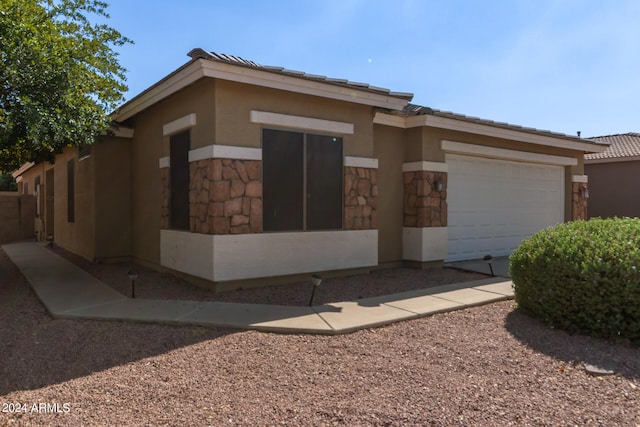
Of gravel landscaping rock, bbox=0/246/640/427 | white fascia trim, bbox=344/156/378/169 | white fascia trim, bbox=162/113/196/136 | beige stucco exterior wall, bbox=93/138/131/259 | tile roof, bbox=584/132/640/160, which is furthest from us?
tile roof, bbox=584/132/640/160

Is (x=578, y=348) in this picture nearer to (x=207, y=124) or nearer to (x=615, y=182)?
(x=207, y=124)

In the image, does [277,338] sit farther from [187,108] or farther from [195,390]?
[187,108]

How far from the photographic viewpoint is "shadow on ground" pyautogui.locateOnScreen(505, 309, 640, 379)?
406 cm

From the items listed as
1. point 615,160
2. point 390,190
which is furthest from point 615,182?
point 390,190

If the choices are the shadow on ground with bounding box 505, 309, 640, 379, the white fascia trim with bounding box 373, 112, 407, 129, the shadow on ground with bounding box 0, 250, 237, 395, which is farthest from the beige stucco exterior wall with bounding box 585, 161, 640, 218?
the shadow on ground with bounding box 0, 250, 237, 395

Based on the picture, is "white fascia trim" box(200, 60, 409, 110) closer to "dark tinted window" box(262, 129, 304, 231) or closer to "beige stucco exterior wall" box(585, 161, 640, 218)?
"dark tinted window" box(262, 129, 304, 231)

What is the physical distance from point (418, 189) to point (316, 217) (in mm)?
2671

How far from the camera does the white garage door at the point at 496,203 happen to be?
1002 cm

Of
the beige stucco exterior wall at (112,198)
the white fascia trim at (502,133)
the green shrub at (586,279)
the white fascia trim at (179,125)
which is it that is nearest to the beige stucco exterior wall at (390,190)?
the white fascia trim at (502,133)

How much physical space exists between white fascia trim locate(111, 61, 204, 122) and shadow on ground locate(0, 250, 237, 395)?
3733mm

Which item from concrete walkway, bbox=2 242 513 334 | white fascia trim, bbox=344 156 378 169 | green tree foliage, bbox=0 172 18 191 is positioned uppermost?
green tree foliage, bbox=0 172 18 191

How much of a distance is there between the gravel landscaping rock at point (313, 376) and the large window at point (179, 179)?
3012 millimetres

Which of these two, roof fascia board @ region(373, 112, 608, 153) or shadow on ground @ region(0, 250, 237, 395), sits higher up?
roof fascia board @ region(373, 112, 608, 153)

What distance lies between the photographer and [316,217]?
7582 millimetres
